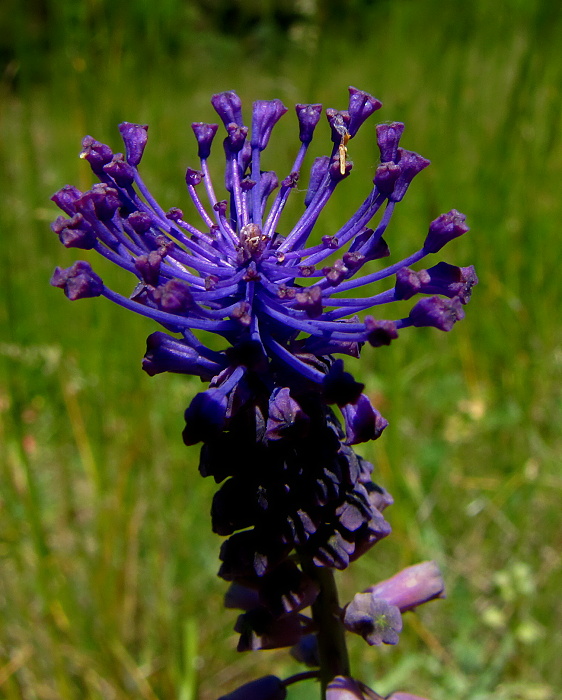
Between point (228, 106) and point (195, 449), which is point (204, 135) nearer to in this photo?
point (228, 106)

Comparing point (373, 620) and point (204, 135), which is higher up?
point (204, 135)

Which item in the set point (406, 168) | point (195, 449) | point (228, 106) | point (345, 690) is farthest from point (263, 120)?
point (195, 449)

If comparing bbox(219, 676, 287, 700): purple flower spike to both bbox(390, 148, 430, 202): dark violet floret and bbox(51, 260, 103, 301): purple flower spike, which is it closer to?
bbox(51, 260, 103, 301): purple flower spike

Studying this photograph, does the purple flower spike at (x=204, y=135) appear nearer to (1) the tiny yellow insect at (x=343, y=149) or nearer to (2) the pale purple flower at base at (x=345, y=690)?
(1) the tiny yellow insect at (x=343, y=149)

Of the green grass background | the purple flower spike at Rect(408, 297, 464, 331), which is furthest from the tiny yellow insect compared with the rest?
the green grass background

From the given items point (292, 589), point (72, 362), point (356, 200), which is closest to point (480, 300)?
point (356, 200)

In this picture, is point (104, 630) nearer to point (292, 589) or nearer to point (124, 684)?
point (124, 684)

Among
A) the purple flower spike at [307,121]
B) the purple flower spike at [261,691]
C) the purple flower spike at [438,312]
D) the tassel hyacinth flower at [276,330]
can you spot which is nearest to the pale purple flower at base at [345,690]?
the tassel hyacinth flower at [276,330]
